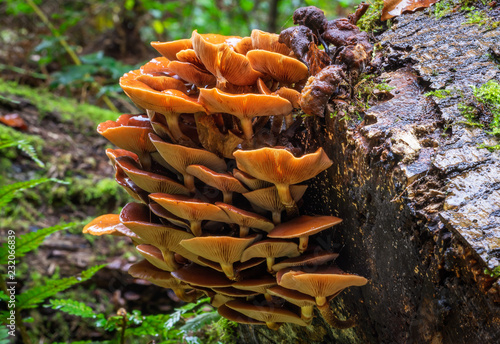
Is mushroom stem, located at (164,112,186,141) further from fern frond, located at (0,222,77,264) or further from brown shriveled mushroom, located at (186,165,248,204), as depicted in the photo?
fern frond, located at (0,222,77,264)

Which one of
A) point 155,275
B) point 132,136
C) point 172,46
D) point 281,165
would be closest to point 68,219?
point 155,275

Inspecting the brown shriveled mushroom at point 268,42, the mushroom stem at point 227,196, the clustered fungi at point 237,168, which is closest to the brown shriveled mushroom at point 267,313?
the clustered fungi at point 237,168

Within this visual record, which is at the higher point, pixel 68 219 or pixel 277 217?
pixel 277 217

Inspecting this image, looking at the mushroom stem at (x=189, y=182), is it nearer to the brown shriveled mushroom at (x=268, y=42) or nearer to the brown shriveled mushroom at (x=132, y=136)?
the brown shriveled mushroom at (x=132, y=136)

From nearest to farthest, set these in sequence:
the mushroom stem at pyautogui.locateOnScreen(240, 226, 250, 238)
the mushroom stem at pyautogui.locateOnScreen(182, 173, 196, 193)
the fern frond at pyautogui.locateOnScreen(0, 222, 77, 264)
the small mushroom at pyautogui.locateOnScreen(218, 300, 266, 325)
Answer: the mushroom stem at pyautogui.locateOnScreen(240, 226, 250, 238), the mushroom stem at pyautogui.locateOnScreen(182, 173, 196, 193), the small mushroom at pyautogui.locateOnScreen(218, 300, 266, 325), the fern frond at pyautogui.locateOnScreen(0, 222, 77, 264)

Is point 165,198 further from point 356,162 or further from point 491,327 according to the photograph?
point 491,327

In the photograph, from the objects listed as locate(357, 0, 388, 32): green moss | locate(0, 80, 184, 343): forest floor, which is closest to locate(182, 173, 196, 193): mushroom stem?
locate(357, 0, 388, 32): green moss

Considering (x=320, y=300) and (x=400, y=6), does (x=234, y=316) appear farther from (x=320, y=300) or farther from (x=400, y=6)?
(x=400, y=6)
